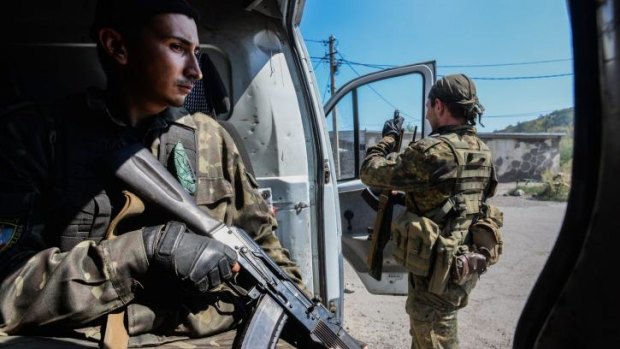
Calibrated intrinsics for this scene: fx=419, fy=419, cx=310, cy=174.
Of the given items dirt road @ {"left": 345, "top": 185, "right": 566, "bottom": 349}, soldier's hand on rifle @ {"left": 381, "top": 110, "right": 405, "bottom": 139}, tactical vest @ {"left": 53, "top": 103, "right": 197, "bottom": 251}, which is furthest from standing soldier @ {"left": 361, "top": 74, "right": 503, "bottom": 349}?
tactical vest @ {"left": 53, "top": 103, "right": 197, "bottom": 251}

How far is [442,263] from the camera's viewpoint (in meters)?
2.59

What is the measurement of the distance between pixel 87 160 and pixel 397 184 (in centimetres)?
186

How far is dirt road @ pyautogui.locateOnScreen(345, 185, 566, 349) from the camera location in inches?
138

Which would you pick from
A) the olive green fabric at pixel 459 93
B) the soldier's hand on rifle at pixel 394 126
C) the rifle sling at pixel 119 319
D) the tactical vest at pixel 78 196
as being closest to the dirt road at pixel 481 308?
the olive green fabric at pixel 459 93

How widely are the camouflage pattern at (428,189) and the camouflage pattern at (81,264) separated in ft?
4.33

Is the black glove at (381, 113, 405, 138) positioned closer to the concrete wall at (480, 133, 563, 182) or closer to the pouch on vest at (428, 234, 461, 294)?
the pouch on vest at (428, 234, 461, 294)

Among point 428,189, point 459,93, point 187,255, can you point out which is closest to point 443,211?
point 428,189

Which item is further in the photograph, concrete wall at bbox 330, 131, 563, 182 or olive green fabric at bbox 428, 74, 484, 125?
concrete wall at bbox 330, 131, 563, 182

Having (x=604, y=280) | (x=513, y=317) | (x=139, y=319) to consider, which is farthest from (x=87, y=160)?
(x=513, y=317)

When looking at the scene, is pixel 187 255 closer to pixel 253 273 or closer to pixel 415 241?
pixel 253 273

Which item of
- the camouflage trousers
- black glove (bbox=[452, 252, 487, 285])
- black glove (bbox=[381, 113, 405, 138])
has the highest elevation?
black glove (bbox=[381, 113, 405, 138])

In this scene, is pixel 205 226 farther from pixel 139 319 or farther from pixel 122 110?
pixel 122 110

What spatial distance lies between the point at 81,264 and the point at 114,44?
796 millimetres

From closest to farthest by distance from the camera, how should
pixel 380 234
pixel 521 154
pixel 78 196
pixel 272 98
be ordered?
pixel 78 196 < pixel 272 98 < pixel 380 234 < pixel 521 154
